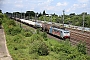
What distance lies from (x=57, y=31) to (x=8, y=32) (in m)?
9.79

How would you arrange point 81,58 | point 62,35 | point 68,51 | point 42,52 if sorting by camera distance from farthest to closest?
1. point 62,35
2. point 68,51
3. point 42,52
4. point 81,58

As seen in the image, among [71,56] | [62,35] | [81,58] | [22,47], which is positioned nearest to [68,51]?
[71,56]

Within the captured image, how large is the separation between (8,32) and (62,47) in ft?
58.9

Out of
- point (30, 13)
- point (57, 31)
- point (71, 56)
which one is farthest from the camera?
point (30, 13)

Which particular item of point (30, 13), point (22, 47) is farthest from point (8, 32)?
point (30, 13)

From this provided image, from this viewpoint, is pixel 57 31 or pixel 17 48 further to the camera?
pixel 57 31

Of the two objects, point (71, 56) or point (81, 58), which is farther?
point (71, 56)

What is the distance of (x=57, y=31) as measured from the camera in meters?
38.5

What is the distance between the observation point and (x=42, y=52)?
1947 cm

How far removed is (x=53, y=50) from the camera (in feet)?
72.7

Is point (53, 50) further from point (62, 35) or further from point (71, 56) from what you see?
point (62, 35)

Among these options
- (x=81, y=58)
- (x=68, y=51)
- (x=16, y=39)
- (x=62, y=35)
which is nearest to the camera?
(x=81, y=58)

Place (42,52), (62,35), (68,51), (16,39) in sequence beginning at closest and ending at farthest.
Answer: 1. (42,52)
2. (68,51)
3. (16,39)
4. (62,35)

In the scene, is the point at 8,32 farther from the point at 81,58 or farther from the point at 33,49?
the point at 81,58
